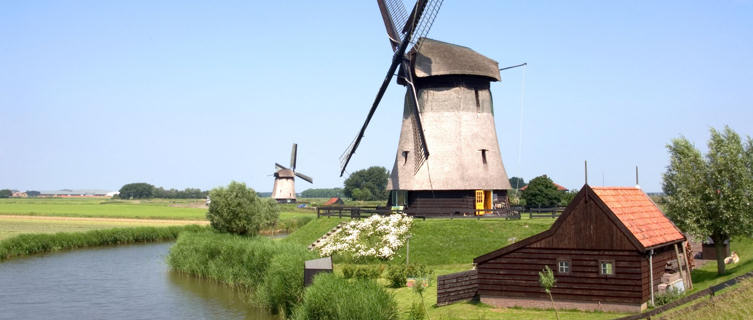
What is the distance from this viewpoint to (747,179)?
75.8 feet

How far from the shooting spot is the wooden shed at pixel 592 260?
758 inches

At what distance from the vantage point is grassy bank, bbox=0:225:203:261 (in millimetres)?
42766

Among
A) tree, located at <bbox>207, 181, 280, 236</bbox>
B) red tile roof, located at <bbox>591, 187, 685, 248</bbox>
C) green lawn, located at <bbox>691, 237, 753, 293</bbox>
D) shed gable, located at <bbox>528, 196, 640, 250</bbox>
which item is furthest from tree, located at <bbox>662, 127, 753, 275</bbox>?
tree, located at <bbox>207, 181, 280, 236</bbox>

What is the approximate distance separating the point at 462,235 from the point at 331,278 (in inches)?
520

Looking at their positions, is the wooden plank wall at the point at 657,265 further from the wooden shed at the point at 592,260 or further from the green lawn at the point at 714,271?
the green lawn at the point at 714,271

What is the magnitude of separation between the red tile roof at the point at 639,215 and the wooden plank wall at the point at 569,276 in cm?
95

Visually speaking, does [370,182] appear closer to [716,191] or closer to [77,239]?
[77,239]

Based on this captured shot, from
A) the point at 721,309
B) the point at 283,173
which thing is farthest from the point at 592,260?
the point at 283,173

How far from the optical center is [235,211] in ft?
142

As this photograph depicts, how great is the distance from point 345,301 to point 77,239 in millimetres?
36238

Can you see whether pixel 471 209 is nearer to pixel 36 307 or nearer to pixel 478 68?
pixel 478 68

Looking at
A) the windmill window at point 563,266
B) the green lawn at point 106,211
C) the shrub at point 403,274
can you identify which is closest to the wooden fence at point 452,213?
the shrub at point 403,274

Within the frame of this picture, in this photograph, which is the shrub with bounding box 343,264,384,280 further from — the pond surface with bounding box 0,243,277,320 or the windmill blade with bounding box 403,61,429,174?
the windmill blade with bounding box 403,61,429,174

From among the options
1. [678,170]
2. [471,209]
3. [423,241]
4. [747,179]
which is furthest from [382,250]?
[747,179]
